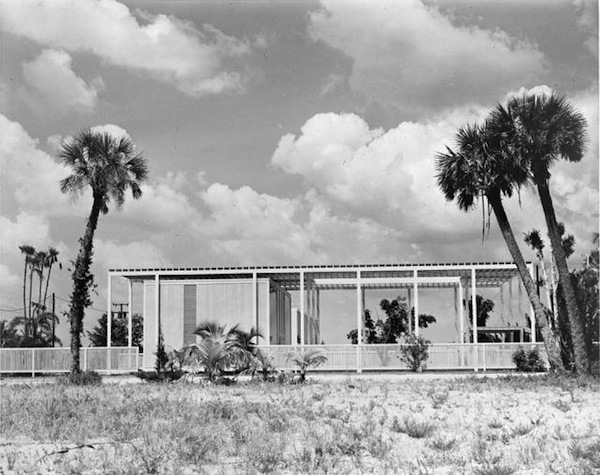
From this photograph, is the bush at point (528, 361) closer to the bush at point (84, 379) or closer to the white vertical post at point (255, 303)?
the white vertical post at point (255, 303)

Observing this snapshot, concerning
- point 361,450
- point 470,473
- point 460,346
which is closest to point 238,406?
point 361,450

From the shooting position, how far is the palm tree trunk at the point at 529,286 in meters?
24.1

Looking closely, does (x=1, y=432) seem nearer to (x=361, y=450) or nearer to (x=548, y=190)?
(x=361, y=450)

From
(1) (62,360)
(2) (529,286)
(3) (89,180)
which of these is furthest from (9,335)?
(2) (529,286)

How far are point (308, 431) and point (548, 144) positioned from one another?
45.5 feet

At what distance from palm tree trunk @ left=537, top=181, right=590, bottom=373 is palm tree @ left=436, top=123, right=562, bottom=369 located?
1.02 metres

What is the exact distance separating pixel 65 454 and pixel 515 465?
650 cm

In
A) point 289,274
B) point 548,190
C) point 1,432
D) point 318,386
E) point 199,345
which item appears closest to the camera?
point 1,432

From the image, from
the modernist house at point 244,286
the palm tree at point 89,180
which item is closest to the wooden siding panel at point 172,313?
the modernist house at point 244,286

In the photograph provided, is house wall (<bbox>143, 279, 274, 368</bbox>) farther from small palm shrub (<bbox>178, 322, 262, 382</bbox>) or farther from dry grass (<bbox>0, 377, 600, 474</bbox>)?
dry grass (<bbox>0, 377, 600, 474</bbox>)

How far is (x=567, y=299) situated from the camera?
23.7 metres

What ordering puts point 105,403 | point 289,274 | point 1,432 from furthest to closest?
point 289,274 < point 105,403 < point 1,432

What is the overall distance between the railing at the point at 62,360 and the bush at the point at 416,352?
11057 millimetres

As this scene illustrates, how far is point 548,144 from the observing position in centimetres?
2405
